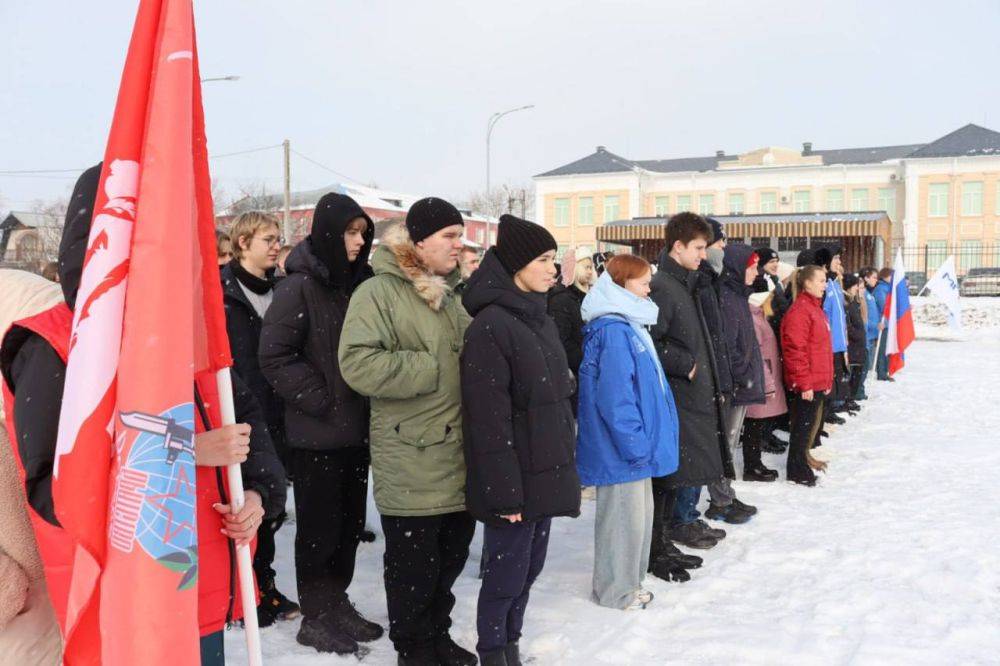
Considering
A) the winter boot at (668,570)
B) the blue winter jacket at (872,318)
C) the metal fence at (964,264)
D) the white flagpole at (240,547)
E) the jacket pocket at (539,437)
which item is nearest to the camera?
the white flagpole at (240,547)

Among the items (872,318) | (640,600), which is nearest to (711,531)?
(640,600)

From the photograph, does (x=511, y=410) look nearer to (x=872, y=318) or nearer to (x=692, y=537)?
(x=692, y=537)

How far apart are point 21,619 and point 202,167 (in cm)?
121

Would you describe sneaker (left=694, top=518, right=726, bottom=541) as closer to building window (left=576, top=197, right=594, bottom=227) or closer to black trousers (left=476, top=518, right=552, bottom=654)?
black trousers (left=476, top=518, right=552, bottom=654)

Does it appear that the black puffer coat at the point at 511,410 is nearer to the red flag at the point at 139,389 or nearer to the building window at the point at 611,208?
the red flag at the point at 139,389

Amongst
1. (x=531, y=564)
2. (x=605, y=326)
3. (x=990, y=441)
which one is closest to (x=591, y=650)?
(x=531, y=564)

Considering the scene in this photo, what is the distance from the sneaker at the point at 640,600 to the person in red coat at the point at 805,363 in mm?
3206

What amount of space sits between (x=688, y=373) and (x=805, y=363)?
7.92ft

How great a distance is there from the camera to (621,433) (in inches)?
167

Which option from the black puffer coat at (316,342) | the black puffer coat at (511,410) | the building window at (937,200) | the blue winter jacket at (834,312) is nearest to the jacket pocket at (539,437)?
the black puffer coat at (511,410)

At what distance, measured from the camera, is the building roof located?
48.8 metres

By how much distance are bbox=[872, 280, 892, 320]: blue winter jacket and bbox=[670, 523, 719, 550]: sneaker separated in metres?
9.46

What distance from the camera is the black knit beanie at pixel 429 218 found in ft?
11.8

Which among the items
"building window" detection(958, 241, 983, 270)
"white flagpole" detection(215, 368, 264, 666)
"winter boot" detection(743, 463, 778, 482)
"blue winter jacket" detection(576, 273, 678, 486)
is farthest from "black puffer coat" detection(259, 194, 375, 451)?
"building window" detection(958, 241, 983, 270)
